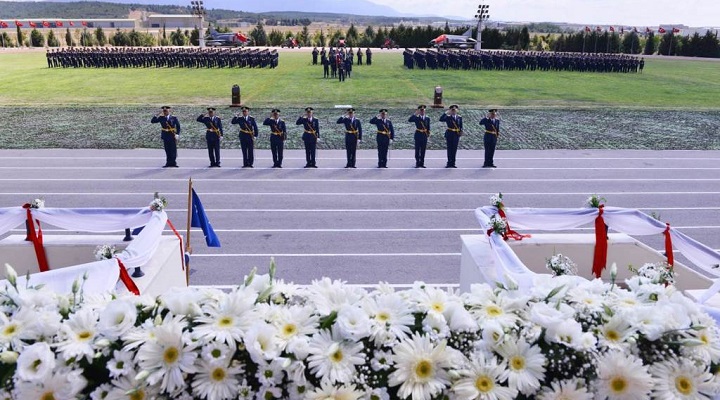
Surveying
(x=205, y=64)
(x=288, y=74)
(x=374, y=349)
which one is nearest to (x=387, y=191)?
(x=374, y=349)

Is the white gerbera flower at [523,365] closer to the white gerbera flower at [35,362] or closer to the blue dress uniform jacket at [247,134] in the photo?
the white gerbera flower at [35,362]

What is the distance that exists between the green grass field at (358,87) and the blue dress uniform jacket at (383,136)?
28.8 ft

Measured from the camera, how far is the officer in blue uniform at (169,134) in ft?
45.4

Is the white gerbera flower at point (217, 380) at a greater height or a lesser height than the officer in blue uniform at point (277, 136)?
greater

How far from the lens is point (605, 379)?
267cm

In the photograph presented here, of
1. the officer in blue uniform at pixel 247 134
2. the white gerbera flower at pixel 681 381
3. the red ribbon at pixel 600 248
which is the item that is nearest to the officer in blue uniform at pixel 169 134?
the officer in blue uniform at pixel 247 134

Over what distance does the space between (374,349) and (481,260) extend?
13.7 ft

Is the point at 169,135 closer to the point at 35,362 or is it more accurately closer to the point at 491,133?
the point at 491,133

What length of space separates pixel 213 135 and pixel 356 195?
3.99 m

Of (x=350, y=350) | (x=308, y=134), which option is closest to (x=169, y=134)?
(x=308, y=134)

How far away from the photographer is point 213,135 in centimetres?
1398

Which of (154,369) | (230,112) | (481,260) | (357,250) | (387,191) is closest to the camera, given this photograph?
(154,369)

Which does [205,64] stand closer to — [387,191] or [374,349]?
[387,191]

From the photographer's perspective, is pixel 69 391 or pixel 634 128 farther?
pixel 634 128
